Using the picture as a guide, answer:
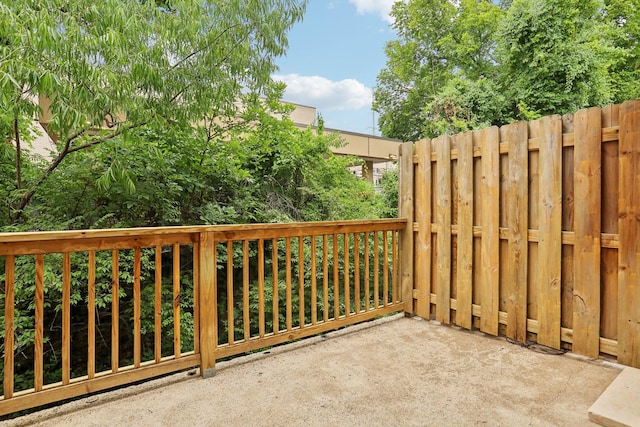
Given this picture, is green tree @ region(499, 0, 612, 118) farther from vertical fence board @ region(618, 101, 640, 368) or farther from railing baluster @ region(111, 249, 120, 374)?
railing baluster @ region(111, 249, 120, 374)

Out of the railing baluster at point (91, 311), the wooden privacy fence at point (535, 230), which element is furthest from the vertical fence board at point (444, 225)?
the railing baluster at point (91, 311)

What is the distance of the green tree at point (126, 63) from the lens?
2.20 metres

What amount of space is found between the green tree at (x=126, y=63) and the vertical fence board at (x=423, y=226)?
1855 mm

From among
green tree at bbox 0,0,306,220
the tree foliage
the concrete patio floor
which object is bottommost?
the concrete patio floor

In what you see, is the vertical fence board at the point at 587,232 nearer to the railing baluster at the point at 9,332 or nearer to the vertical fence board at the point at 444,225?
the vertical fence board at the point at 444,225

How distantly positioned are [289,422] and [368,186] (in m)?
3.95

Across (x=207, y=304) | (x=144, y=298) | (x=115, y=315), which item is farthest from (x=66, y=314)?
(x=144, y=298)

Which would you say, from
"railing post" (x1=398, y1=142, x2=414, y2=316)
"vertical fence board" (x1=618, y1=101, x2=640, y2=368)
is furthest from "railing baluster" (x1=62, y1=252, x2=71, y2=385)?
"vertical fence board" (x1=618, y1=101, x2=640, y2=368)

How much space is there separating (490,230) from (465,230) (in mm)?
215

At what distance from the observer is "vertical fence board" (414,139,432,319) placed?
10.8 ft

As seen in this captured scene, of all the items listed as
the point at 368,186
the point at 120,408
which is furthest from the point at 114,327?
the point at 368,186

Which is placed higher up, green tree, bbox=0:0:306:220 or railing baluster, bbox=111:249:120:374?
green tree, bbox=0:0:306:220

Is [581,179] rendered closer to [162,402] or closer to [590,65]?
[162,402]

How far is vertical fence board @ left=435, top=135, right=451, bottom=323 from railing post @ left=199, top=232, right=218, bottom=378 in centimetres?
200
